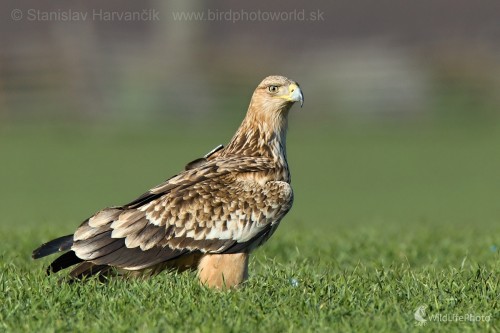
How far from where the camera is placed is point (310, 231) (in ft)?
42.2

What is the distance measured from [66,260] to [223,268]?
3.66ft

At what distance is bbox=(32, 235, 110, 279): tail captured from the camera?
8.23 meters

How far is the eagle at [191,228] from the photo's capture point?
830cm

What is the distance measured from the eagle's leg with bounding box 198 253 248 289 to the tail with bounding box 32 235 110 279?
700 millimetres

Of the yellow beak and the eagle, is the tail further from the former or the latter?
the yellow beak

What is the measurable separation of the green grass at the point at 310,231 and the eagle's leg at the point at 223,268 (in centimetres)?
18

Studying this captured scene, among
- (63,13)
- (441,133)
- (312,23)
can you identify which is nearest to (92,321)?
(441,133)

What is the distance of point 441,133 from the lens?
28.2m

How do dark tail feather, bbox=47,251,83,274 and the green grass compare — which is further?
dark tail feather, bbox=47,251,83,274

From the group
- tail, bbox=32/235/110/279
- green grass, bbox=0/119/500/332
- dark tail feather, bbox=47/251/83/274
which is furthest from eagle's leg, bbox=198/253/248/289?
dark tail feather, bbox=47/251/83/274

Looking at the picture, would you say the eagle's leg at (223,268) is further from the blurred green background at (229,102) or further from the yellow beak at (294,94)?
the blurred green background at (229,102)

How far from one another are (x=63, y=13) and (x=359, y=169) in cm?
1663

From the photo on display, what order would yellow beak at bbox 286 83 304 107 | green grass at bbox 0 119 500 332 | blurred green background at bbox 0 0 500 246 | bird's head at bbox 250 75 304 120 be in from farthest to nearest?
blurred green background at bbox 0 0 500 246 < bird's head at bbox 250 75 304 120 < yellow beak at bbox 286 83 304 107 < green grass at bbox 0 119 500 332

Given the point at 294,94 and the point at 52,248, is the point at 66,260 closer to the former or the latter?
the point at 52,248
